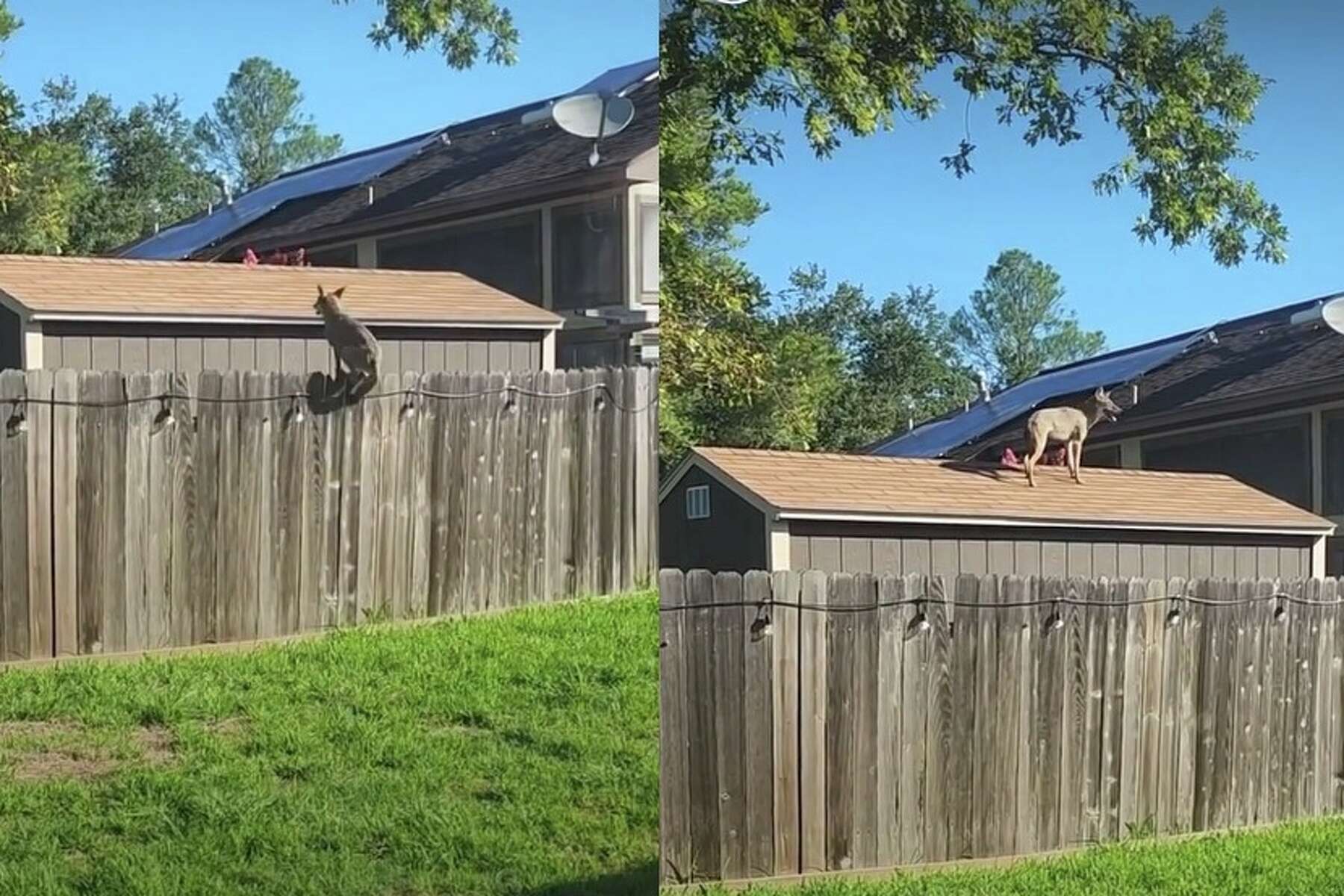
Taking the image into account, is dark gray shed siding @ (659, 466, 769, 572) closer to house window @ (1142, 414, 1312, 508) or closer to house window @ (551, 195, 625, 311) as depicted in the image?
house window @ (551, 195, 625, 311)

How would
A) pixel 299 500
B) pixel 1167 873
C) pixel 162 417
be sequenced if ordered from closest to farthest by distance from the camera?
pixel 162 417 → pixel 299 500 → pixel 1167 873

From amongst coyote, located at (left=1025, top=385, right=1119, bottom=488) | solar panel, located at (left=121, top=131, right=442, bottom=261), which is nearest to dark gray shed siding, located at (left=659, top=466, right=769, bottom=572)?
coyote, located at (left=1025, top=385, right=1119, bottom=488)

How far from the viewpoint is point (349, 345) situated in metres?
2.63

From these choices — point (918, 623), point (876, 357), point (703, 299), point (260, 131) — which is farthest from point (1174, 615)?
point (260, 131)

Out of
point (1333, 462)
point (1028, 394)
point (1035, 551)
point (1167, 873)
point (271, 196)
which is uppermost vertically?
point (271, 196)

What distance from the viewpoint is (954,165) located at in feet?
10.1

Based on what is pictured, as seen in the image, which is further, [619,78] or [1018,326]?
[1018,326]

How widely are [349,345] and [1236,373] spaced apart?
1475 millimetres

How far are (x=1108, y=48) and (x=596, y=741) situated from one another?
1.43m

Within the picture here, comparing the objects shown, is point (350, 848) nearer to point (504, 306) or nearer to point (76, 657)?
point (76, 657)

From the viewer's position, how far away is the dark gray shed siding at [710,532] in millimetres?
2662

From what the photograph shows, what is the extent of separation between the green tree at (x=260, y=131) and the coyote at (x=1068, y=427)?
110 cm

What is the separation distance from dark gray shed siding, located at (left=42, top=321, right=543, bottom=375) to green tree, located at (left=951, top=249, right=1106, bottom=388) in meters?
0.69

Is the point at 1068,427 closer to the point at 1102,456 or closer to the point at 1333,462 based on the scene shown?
the point at 1102,456
